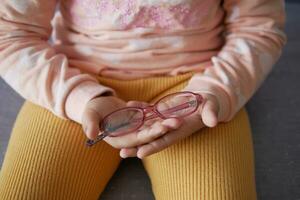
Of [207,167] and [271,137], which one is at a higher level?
[207,167]

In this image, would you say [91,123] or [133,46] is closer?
[91,123]

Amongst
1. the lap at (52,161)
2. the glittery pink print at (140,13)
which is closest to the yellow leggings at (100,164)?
the lap at (52,161)

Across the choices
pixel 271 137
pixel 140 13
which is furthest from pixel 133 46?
pixel 271 137

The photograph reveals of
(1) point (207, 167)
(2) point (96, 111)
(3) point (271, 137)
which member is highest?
(2) point (96, 111)

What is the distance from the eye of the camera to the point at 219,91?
67 centimetres

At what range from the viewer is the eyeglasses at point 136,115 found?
62 centimetres

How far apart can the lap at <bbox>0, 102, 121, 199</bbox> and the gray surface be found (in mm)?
38

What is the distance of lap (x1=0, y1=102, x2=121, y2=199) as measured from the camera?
63cm

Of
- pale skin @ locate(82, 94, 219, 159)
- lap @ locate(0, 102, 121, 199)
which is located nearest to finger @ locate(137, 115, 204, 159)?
pale skin @ locate(82, 94, 219, 159)

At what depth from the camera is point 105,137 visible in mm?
636

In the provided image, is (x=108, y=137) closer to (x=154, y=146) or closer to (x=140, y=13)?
(x=154, y=146)

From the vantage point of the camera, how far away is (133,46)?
2.36ft

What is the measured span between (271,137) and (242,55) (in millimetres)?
181

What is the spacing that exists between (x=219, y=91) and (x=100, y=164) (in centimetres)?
21
